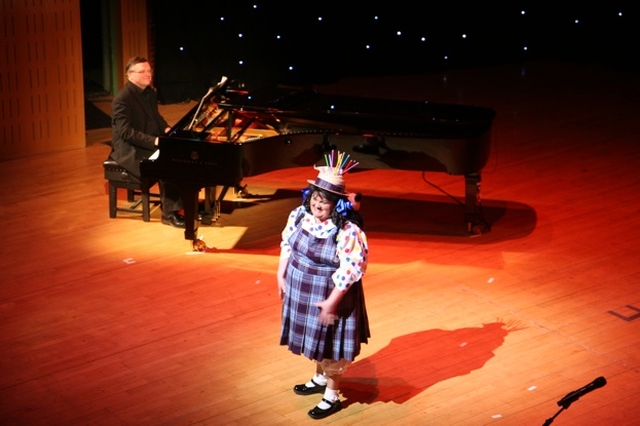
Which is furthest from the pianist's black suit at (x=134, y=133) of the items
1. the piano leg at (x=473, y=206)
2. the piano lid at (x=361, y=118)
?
the piano leg at (x=473, y=206)

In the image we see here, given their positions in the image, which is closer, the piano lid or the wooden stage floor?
the wooden stage floor

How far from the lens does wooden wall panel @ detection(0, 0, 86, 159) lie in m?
9.57

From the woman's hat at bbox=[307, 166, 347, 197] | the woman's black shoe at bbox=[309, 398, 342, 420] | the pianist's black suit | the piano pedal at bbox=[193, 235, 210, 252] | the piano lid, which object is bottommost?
the woman's black shoe at bbox=[309, 398, 342, 420]

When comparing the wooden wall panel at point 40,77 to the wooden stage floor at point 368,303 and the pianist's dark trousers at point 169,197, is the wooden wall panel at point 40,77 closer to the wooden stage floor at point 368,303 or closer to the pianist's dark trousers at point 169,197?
the wooden stage floor at point 368,303

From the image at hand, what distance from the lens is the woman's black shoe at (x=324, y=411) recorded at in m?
5.61

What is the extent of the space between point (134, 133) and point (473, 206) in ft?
8.48

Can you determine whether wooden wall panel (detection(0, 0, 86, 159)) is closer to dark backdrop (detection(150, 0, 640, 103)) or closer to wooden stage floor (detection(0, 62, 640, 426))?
wooden stage floor (detection(0, 62, 640, 426))

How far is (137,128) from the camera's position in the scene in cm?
820

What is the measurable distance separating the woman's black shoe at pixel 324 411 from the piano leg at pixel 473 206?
8.75ft

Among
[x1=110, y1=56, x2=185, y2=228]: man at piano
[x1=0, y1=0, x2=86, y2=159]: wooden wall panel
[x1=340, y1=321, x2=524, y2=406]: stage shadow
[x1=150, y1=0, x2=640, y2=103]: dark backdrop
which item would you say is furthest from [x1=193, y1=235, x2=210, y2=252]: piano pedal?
[x1=150, y1=0, x2=640, y2=103]: dark backdrop

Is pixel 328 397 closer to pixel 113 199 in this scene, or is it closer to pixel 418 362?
pixel 418 362

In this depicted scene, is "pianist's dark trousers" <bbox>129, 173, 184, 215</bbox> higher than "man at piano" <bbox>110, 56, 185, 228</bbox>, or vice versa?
"man at piano" <bbox>110, 56, 185, 228</bbox>

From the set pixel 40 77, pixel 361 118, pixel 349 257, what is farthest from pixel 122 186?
pixel 349 257

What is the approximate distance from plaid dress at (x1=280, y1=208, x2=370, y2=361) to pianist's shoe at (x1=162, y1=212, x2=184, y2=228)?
9.19 ft
